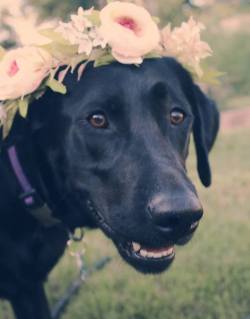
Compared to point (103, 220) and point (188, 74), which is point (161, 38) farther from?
point (103, 220)

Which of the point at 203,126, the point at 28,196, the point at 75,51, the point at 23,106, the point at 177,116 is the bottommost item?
the point at 203,126

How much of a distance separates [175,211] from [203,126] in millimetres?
941

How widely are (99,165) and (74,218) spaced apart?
0.45 meters

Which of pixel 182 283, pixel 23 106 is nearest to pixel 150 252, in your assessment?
pixel 23 106

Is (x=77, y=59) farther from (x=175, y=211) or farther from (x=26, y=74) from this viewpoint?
(x=175, y=211)

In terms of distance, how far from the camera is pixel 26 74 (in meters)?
2.56

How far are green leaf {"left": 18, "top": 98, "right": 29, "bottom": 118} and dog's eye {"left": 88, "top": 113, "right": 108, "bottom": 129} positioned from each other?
0.86 feet

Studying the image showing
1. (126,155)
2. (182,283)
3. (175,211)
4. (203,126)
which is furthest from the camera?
(182,283)

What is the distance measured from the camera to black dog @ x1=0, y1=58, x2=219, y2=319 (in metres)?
2.27

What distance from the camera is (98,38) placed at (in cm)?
252

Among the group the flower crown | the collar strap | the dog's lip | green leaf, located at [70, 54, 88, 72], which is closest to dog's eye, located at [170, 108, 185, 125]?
the flower crown

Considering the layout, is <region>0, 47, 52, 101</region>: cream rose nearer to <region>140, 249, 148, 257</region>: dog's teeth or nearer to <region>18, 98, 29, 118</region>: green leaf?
<region>18, 98, 29, 118</region>: green leaf

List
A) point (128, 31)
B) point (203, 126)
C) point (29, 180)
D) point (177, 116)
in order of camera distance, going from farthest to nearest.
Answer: point (203, 126) → point (29, 180) → point (177, 116) → point (128, 31)

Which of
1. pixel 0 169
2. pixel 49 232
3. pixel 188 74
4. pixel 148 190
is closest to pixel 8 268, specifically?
pixel 49 232
